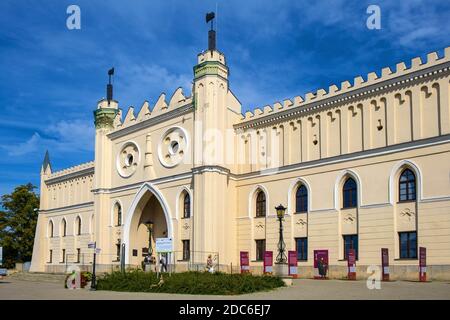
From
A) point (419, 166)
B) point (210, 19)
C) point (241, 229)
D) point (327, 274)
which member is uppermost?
point (210, 19)

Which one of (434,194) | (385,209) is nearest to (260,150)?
(385,209)

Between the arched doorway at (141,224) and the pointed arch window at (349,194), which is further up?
the pointed arch window at (349,194)

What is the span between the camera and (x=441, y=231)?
25.8 metres

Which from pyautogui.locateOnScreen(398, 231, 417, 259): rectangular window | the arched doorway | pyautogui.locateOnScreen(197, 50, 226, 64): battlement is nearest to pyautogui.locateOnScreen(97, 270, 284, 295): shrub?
pyautogui.locateOnScreen(398, 231, 417, 259): rectangular window

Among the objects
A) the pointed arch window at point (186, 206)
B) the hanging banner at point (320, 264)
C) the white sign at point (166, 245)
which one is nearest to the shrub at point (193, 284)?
the white sign at point (166, 245)

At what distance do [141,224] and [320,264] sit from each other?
1616 cm

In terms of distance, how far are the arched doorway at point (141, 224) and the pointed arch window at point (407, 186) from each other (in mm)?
17457

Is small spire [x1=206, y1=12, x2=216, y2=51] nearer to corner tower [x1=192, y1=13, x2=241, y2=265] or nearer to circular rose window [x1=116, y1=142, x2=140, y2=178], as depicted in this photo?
corner tower [x1=192, y1=13, x2=241, y2=265]

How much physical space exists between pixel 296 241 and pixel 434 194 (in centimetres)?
887

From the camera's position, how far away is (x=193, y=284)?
2114 centimetres

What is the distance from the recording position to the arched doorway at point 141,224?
40.2 meters

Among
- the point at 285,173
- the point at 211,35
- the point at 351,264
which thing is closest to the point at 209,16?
the point at 211,35

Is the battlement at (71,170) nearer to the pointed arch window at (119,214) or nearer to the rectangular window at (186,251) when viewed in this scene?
the pointed arch window at (119,214)
